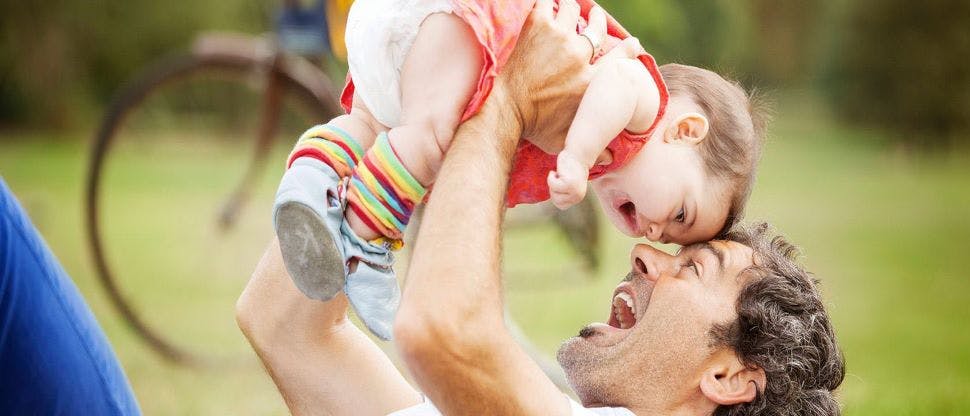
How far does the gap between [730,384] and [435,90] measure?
2.23ft

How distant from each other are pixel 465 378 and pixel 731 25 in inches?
438

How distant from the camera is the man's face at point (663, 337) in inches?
73.3

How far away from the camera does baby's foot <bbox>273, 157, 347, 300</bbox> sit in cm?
156

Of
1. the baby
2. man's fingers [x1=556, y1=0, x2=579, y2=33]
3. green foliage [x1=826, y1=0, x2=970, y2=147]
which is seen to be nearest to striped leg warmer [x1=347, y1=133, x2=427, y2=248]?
the baby

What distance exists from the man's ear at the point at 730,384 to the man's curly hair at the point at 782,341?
1 cm

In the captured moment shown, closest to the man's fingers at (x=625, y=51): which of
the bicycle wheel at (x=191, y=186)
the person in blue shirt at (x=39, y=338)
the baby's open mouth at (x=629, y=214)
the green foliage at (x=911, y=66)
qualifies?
the baby's open mouth at (x=629, y=214)

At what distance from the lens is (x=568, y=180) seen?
1.62 metres

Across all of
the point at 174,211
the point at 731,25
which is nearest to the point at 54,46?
the point at 174,211

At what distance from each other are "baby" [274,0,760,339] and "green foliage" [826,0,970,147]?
11.4m

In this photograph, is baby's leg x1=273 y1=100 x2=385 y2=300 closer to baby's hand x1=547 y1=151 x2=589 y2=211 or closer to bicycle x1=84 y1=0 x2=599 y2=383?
baby's hand x1=547 y1=151 x2=589 y2=211

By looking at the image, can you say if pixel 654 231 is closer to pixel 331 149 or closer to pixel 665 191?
pixel 665 191

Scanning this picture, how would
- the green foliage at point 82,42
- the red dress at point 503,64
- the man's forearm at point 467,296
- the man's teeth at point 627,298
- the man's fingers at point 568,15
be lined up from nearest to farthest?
1. the man's forearm at point 467,296
2. the red dress at point 503,64
3. the man's fingers at point 568,15
4. the man's teeth at point 627,298
5. the green foliage at point 82,42

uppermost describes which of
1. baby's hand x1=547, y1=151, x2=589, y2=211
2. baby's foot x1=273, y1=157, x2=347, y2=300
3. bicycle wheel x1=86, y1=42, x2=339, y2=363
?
baby's hand x1=547, y1=151, x2=589, y2=211

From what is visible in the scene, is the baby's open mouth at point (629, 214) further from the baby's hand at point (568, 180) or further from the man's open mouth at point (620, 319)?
the baby's hand at point (568, 180)
